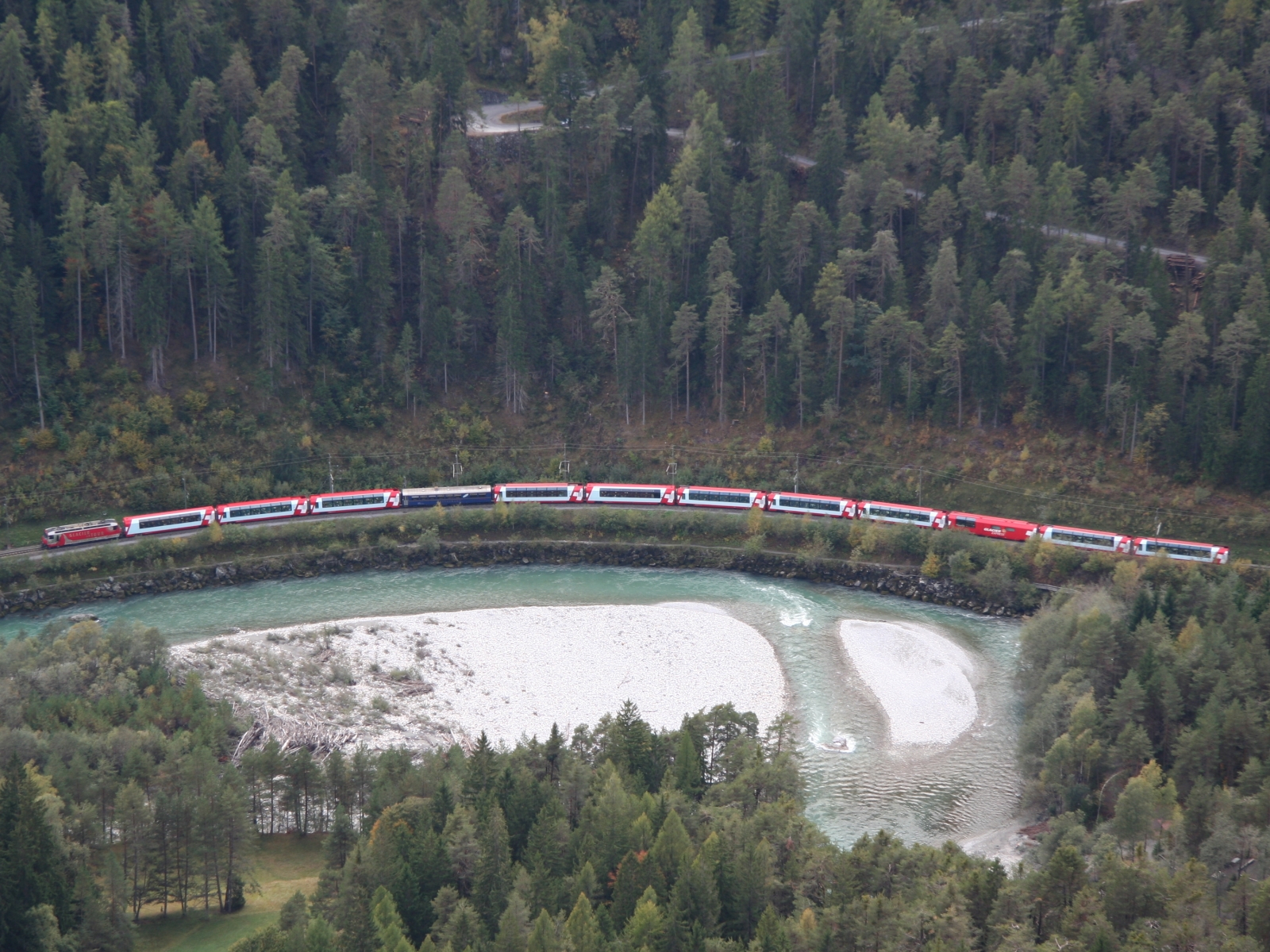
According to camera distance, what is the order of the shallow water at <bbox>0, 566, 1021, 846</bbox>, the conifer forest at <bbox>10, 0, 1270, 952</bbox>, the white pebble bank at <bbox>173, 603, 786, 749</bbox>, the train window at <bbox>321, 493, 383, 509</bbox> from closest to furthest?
the shallow water at <bbox>0, 566, 1021, 846</bbox> → the conifer forest at <bbox>10, 0, 1270, 952</bbox> → the white pebble bank at <bbox>173, 603, 786, 749</bbox> → the train window at <bbox>321, 493, 383, 509</bbox>

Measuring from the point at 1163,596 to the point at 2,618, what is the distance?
2796 inches

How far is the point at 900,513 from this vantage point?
4178 inches

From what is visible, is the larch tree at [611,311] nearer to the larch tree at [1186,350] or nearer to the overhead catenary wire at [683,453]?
the overhead catenary wire at [683,453]

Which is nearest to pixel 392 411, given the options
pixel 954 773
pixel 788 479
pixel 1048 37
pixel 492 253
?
pixel 492 253

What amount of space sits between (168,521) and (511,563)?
77.9ft

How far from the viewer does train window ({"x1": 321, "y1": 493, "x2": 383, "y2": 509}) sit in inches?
4299

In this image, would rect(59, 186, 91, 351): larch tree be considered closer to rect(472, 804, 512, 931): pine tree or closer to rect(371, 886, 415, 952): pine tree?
rect(472, 804, 512, 931): pine tree

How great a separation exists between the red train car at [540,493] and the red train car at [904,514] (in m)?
20.7

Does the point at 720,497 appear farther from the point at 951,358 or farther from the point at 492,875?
the point at 492,875

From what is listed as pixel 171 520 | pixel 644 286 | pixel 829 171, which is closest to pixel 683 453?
pixel 644 286

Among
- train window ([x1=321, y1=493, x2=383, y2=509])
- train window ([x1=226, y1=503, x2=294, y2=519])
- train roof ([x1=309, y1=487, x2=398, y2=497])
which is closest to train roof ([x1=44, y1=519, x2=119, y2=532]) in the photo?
train window ([x1=226, y1=503, x2=294, y2=519])

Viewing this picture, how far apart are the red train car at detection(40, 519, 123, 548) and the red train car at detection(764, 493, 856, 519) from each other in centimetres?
4560

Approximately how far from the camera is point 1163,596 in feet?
285

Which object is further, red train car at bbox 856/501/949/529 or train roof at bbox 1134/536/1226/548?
red train car at bbox 856/501/949/529
